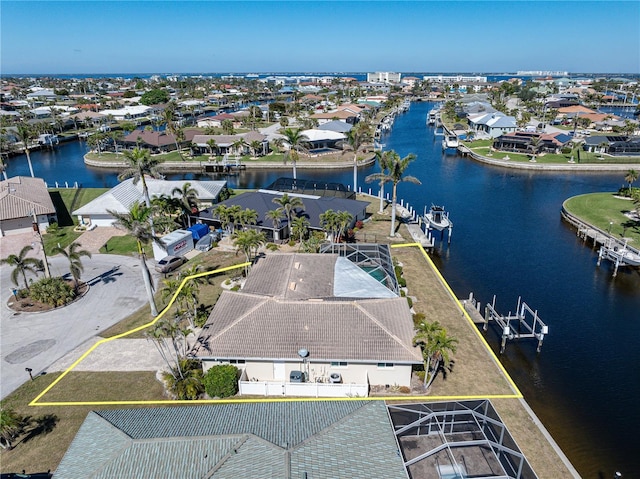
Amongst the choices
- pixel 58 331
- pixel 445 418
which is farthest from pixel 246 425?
pixel 58 331

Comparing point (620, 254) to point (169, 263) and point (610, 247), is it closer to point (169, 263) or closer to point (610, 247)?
point (610, 247)

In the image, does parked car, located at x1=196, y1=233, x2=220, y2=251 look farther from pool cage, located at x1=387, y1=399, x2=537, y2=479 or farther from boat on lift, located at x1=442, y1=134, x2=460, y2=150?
boat on lift, located at x1=442, y1=134, x2=460, y2=150

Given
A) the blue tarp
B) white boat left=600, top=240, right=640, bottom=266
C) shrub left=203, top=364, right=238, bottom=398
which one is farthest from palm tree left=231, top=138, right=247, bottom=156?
shrub left=203, top=364, right=238, bottom=398

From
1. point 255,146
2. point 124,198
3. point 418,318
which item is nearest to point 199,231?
point 124,198

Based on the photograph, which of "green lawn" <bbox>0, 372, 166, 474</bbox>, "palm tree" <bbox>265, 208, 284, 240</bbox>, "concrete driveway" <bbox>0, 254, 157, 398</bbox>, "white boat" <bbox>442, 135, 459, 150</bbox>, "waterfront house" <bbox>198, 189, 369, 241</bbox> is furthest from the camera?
"white boat" <bbox>442, 135, 459, 150</bbox>

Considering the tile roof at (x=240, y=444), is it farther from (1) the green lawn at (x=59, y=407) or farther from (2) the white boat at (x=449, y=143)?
(2) the white boat at (x=449, y=143)

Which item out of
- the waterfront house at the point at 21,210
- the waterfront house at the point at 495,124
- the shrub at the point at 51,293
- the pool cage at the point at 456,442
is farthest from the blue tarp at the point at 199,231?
the waterfront house at the point at 495,124

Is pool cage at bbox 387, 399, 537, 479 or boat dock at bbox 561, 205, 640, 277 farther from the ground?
pool cage at bbox 387, 399, 537, 479

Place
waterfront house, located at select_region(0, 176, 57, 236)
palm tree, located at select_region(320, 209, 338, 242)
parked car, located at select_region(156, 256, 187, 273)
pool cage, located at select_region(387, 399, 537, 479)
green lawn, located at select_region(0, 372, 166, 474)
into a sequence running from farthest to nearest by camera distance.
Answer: waterfront house, located at select_region(0, 176, 57, 236) → palm tree, located at select_region(320, 209, 338, 242) → parked car, located at select_region(156, 256, 187, 273) → green lawn, located at select_region(0, 372, 166, 474) → pool cage, located at select_region(387, 399, 537, 479)
